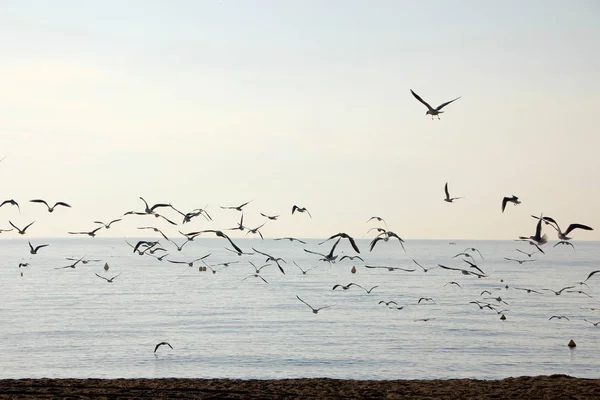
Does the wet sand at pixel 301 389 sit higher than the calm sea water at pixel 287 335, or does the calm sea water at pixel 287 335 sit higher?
the wet sand at pixel 301 389

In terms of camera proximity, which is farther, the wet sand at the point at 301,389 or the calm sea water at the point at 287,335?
the calm sea water at the point at 287,335

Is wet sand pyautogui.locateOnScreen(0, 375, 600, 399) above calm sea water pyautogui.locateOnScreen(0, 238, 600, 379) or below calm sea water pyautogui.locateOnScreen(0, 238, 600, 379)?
above

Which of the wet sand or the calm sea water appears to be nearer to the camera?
the wet sand

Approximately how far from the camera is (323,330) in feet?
159

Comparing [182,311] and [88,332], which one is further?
[182,311]

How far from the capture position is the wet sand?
2036 cm

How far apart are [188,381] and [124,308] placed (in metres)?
45.3

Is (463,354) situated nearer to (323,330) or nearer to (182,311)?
(323,330)

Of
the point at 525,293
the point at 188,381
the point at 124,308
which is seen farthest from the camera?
the point at 525,293

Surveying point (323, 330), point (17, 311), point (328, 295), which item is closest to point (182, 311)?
point (17, 311)

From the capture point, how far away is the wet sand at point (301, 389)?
2036cm

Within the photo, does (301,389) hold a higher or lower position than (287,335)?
higher

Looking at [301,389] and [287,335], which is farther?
[287,335]

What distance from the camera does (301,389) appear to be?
856 inches
